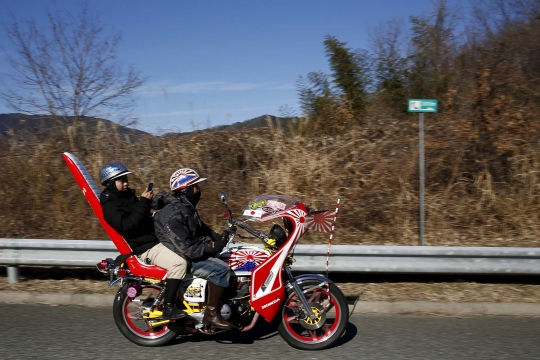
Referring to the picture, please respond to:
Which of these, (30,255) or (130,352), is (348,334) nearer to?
(130,352)

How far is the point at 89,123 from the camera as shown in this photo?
38.7 ft

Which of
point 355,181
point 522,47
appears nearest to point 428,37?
point 522,47

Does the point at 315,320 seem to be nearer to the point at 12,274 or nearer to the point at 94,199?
the point at 94,199

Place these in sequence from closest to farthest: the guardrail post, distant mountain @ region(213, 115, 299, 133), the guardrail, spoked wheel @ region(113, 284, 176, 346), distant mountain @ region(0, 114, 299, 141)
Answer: spoked wheel @ region(113, 284, 176, 346) → the guardrail → the guardrail post → distant mountain @ region(0, 114, 299, 141) → distant mountain @ region(213, 115, 299, 133)

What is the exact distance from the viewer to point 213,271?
200 inches

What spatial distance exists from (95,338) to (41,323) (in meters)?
0.92

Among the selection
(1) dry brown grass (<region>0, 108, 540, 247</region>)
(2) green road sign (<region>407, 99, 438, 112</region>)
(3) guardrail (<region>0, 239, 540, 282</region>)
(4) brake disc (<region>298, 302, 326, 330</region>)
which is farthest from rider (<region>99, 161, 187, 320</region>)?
(2) green road sign (<region>407, 99, 438, 112</region>)

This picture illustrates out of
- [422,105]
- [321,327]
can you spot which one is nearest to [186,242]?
[321,327]

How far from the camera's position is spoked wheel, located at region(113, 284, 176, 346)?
17.4ft

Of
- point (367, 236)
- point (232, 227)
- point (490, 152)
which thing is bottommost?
point (367, 236)

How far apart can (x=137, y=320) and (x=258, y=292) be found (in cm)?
140

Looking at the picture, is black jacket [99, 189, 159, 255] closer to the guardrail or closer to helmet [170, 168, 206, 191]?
helmet [170, 168, 206, 191]

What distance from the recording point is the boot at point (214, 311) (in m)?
5.03

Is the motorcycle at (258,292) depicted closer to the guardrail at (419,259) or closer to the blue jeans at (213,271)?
the blue jeans at (213,271)
